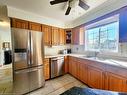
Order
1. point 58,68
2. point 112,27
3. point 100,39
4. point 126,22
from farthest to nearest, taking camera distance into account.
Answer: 1. point 58,68
2. point 100,39
3. point 112,27
4. point 126,22

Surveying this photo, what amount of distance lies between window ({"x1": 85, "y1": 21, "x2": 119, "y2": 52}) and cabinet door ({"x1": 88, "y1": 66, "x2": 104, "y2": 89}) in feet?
3.01

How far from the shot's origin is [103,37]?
3330 mm

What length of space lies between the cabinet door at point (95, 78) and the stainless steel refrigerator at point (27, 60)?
1498 millimetres

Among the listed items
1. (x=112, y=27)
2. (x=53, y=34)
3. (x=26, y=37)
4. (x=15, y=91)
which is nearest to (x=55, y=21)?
(x=53, y=34)

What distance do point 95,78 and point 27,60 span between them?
6.41ft

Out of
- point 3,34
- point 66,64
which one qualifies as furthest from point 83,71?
point 3,34

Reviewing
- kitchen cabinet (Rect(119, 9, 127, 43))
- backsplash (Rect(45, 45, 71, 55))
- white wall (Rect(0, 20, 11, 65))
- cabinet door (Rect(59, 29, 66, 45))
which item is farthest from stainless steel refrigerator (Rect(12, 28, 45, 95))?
kitchen cabinet (Rect(119, 9, 127, 43))

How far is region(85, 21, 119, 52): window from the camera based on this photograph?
2.85 meters

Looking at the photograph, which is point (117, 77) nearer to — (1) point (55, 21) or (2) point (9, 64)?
(2) point (9, 64)

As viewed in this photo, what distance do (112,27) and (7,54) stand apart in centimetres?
303

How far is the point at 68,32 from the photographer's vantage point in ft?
15.3

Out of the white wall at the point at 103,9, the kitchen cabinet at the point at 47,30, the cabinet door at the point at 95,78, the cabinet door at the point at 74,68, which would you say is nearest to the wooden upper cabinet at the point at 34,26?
the kitchen cabinet at the point at 47,30

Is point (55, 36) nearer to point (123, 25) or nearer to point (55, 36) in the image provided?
point (55, 36)

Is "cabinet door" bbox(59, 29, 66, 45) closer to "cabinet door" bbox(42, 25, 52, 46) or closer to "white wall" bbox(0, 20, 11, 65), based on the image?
"cabinet door" bbox(42, 25, 52, 46)
